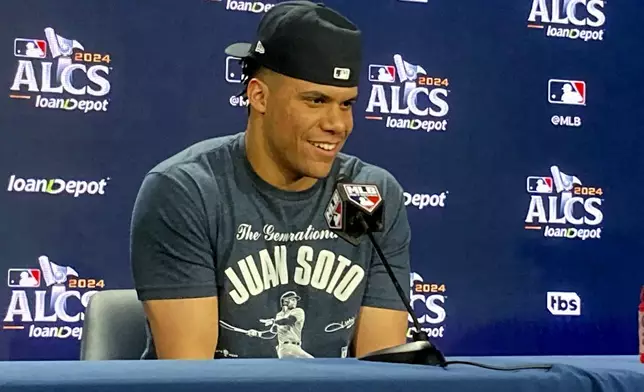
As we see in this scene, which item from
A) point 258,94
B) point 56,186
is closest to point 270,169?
point 258,94

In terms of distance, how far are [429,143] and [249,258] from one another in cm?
144

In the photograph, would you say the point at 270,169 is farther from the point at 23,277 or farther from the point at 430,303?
the point at 430,303

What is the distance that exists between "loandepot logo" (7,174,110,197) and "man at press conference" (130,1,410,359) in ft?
3.30

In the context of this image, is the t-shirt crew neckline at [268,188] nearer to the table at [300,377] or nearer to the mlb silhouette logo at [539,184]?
the table at [300,377]

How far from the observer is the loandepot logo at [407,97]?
3047 mm

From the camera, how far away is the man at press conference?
1.73m

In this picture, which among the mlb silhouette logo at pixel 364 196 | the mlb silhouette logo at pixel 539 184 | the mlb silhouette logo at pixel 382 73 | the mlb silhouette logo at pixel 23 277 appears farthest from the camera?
the mlb silhouette logo at pixel 539 184

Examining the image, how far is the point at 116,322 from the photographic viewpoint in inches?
71.3

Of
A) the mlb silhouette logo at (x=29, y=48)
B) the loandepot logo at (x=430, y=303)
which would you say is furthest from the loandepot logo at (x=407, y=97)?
the mlb silhouette logo at (x=29, y=48)

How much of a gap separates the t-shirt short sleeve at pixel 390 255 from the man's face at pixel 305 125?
16cm

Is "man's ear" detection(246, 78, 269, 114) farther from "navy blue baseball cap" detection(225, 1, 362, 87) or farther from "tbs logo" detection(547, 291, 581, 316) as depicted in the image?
"tbs logo" detection(547, 291, 581, 316)

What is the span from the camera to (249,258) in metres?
1.76

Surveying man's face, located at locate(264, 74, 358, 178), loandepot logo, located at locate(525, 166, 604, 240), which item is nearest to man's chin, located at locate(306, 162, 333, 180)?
man's face, located at locate(264, 74, 358, 178)

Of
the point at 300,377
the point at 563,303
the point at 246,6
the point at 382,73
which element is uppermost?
the point at 246,6
